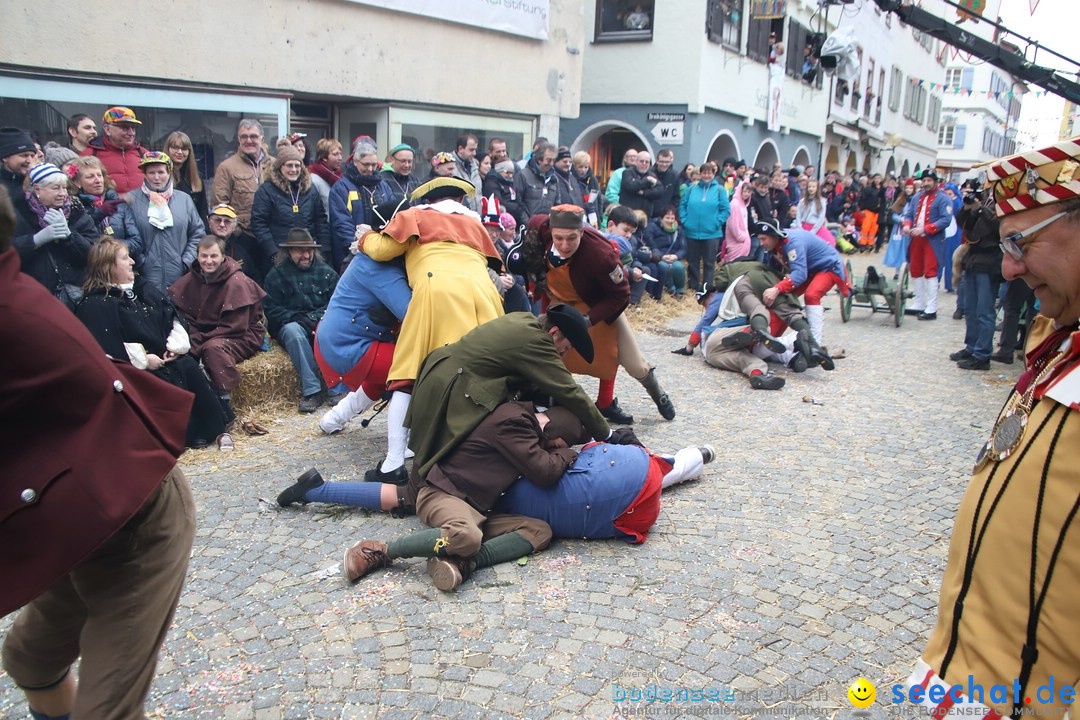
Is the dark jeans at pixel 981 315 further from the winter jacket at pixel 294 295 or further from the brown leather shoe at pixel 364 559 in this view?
the brown leather shoe at pixel 364 559

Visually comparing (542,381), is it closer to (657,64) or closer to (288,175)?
(288,175)

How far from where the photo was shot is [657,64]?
18578 millimetres

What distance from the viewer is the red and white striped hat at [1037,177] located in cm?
182

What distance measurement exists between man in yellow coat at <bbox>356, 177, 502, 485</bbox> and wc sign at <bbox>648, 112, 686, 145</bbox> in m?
13.8

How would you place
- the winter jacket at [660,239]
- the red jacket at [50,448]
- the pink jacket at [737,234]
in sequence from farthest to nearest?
the pink jacket at [737,234] → the winter jacket at [660,239] → the red jacket at [50,448]

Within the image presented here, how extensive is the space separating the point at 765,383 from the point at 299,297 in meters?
4.26

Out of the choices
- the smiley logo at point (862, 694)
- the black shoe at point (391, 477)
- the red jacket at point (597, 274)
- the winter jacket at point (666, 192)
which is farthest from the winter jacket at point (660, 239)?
the smiley logo at point (862, 694)

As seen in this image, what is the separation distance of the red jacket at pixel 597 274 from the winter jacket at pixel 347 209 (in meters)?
2.37

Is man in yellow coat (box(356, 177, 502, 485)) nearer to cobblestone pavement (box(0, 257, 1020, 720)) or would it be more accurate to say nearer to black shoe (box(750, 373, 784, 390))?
cobblestone pavement (box(0, 257, 1020, 720))

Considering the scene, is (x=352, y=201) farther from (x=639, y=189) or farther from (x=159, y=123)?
(x=639, y=189)

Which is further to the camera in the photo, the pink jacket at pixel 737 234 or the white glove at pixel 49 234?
the pink jacket at pixel 737 234

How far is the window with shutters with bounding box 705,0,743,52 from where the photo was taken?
18.4 metres

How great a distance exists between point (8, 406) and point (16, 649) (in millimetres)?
1028

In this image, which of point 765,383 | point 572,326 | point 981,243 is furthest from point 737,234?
point 572,326
